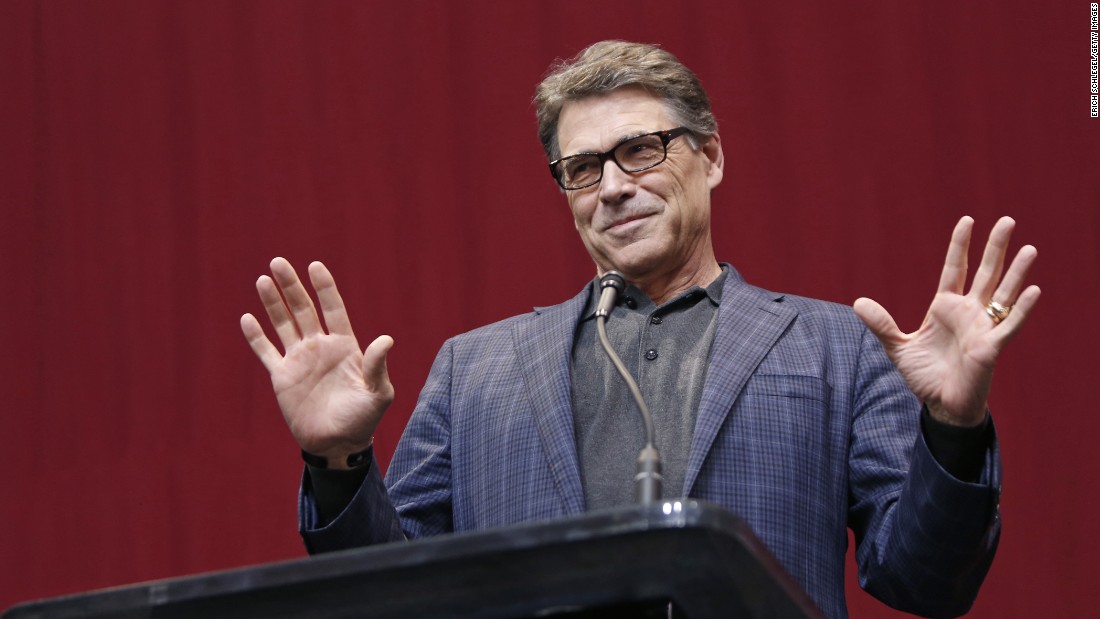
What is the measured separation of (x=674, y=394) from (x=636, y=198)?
0.33 m

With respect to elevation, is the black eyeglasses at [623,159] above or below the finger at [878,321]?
above

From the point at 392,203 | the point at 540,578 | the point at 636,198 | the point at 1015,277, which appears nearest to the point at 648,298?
the point at 636,198

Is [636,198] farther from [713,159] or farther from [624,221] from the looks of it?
[713,159]

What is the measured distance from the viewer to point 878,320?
1342 mm

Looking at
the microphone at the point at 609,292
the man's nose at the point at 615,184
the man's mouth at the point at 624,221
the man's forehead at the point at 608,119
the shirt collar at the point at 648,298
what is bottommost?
the shirt collar at the point at 648,298

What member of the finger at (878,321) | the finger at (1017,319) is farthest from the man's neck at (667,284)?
the finger at (1017,319)

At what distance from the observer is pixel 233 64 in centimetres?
274

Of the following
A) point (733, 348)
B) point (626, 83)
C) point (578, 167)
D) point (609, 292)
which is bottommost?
point (733, 348)

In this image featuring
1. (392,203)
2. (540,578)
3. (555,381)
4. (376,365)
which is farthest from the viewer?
(392,203)

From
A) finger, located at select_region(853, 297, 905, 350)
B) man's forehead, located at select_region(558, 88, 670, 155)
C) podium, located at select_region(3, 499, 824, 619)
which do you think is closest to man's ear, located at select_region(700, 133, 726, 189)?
man's forehead, located at select_region(558, 88, 670, 155)

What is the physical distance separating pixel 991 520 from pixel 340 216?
1607mm

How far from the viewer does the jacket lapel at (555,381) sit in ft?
5.16

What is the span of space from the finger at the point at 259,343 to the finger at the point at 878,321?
0.64 meters

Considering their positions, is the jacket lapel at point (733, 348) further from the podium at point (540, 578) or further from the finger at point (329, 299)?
the podium at point (540, 578)
